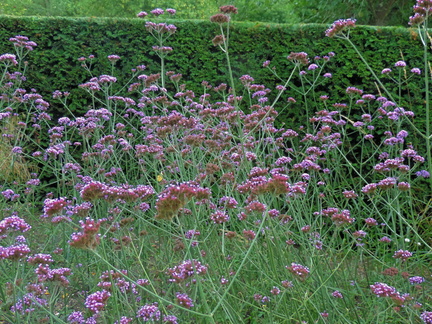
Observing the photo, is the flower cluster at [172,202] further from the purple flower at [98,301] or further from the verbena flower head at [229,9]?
the verbena flower head at [229,9]

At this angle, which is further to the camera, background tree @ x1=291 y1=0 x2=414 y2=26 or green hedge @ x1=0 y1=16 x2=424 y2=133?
background tree @ x1=291 y1=0 x2=414 y2=26

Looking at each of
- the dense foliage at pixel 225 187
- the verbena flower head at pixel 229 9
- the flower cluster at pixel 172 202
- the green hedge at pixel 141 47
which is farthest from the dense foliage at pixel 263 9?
the flower cluster at pixel 172 202

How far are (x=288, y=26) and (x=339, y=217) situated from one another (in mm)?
4518

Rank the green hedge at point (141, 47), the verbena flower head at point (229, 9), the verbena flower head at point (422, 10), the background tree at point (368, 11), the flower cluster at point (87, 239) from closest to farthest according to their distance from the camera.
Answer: the flower cluster at point (87, 239) < the verbena flower head at point (422, 10) < the verbena flower head at point (229, 9) < the green hedge at point (141, 47) < the background tree at point (368, 11)

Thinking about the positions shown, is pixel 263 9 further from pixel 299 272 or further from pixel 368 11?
pixel 299 272

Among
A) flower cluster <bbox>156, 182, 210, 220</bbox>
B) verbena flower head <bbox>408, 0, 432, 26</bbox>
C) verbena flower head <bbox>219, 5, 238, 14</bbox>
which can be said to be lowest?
flower cluster <bbox>156, 182, 210, 220</bbox>

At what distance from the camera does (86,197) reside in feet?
6.79

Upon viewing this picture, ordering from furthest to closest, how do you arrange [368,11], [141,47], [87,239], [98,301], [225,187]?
1. [368,11]
2. [141,47]
3. [225,187]
4. [98,301]
5. [87,239]

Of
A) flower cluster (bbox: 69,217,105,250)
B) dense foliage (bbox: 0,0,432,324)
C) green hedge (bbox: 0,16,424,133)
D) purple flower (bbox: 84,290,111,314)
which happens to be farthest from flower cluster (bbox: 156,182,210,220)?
green hedge (bbox: 0,16,424,133)

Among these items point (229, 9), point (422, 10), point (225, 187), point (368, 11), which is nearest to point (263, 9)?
point (368, 11)

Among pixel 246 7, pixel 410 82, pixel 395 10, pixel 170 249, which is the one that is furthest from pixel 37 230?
pixel 246 7

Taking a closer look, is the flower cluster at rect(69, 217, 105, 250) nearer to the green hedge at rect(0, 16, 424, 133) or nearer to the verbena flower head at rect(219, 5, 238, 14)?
the verbena flower head at rect(219, 5, 238, 14)

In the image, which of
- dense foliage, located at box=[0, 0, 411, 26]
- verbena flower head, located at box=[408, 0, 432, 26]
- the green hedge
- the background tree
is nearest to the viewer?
verbena flower head, located at box=[408, 0, 432, 26]

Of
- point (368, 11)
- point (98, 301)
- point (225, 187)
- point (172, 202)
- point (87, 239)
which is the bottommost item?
point (225, 187)
